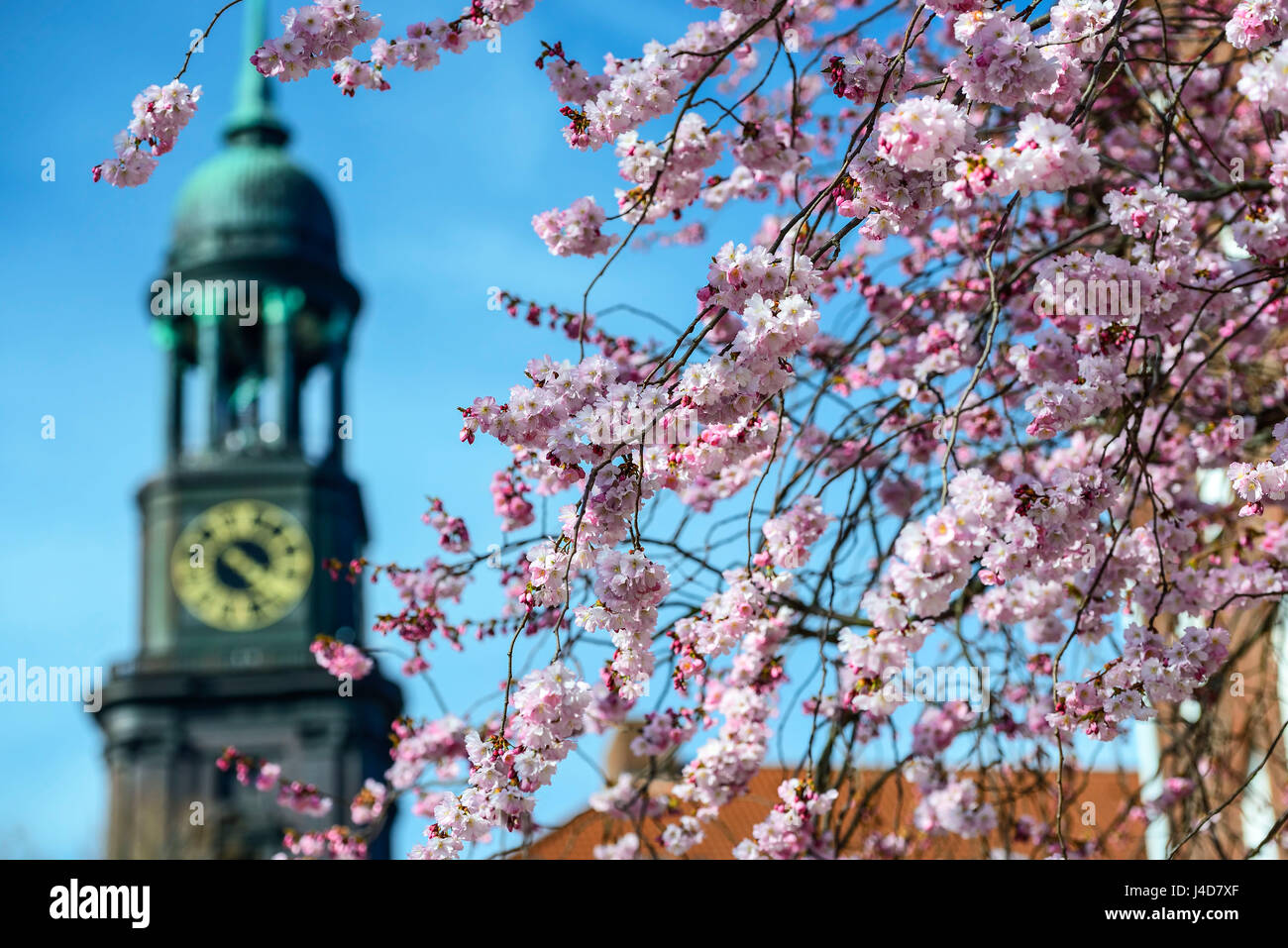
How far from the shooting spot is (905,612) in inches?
136

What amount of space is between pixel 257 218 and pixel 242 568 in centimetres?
805

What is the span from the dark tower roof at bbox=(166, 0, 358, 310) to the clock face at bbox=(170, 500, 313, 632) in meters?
5.18

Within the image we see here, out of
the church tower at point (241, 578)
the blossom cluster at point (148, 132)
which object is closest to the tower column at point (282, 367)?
the church tower at point (241, 578)

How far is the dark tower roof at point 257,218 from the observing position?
1553 inches

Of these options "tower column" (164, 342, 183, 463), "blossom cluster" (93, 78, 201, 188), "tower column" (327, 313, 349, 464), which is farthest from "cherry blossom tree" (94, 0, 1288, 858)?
"tower column" (164, 342, 183, 463)

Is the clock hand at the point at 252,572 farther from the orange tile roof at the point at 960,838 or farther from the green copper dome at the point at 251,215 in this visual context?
the orange tile roof at the point at 960,838

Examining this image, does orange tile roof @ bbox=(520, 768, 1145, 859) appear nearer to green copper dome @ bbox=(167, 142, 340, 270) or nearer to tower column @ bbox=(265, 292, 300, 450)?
tower column @ bbox=(265, 292, 300, 450)

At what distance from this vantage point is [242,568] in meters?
38.0

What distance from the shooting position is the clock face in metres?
37.2

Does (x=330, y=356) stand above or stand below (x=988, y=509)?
above

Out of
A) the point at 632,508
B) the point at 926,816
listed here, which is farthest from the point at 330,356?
the point at 632,508

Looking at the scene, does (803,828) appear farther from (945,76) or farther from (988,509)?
(945,76)

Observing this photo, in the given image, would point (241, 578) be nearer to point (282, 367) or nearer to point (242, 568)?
point (242, 568)
